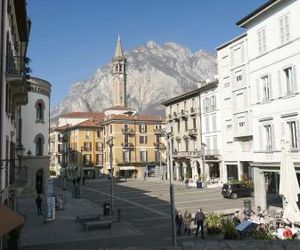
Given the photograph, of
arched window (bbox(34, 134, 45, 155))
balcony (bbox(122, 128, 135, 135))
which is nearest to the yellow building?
balcony (bbox(122, 128, 135, 135))

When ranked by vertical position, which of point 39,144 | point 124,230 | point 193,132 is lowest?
point 124,230

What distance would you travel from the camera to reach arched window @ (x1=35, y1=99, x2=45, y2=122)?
4372 centimetres

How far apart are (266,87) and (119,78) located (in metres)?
113

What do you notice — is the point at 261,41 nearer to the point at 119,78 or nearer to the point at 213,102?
the point at 213,102

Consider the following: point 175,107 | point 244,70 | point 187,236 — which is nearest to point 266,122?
point 187,236

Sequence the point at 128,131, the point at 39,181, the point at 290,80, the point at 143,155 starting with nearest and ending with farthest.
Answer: the point at 290,80 < the point at 39,181 < the point at 128,131 < the point at 143,155

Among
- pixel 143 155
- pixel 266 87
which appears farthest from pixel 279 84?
pixel 143 155

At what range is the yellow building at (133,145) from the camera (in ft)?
270

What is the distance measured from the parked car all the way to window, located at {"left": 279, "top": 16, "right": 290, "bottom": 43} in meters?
17.6

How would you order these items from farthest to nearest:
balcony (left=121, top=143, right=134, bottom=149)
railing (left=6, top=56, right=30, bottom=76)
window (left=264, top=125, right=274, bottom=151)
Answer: balcony (left=121, top=143, right=134, bottom=149) → window (left=264, top=125, right=274, bottom=151) → railing (left=6, top=56, right=30, bottom=76)

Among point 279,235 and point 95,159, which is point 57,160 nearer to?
point 95,159

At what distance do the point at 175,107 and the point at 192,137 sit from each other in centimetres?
831

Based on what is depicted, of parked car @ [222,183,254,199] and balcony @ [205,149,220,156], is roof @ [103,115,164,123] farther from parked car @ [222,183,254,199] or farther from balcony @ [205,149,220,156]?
parked car @ [222,183,254,199]

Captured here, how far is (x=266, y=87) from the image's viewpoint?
26.4 metres
